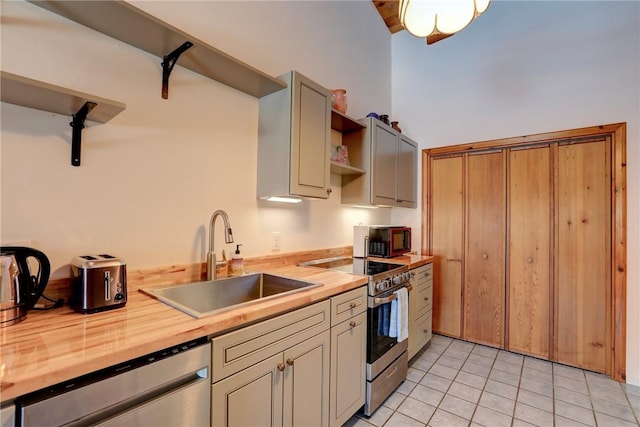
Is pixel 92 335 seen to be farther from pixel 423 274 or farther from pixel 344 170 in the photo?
pixel 423 274

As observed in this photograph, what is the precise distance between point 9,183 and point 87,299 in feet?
1.77

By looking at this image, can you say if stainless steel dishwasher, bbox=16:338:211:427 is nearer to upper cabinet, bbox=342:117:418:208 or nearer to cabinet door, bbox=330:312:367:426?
cabinet door, bbox=330:312:367:426

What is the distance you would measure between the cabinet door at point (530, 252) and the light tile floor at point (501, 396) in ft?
0.82

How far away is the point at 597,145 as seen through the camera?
2559 millimetres

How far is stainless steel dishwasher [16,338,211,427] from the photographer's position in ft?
2.35

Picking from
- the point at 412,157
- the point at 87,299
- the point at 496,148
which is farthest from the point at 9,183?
the point at 496,148

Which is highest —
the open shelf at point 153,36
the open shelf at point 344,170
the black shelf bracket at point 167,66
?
the open shelf at point 153,36

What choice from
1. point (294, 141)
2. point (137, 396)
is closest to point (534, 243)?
point (294, 141)

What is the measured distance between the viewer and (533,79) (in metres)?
2.85

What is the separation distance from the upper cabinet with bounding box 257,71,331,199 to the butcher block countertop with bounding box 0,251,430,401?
797 mm

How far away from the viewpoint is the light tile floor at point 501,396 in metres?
1.91

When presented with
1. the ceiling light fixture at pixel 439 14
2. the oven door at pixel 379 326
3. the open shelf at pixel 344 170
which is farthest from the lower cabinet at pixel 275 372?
the ceiling light fixture at pixel 439 14

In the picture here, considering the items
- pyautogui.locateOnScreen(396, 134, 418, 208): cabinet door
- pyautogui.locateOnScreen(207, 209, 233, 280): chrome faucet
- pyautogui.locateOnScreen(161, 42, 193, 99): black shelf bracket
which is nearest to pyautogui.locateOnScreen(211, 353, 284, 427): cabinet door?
pyautogui.locateOnScreen(207, 209, 233, 280): chrome faucet

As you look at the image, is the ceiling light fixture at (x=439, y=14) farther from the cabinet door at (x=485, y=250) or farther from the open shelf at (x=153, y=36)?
the cabinet door at (x=485, y=250)
